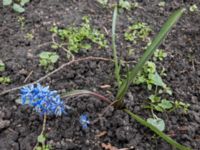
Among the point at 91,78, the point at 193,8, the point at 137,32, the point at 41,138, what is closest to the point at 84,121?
the point at 41,138

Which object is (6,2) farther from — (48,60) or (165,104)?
(165,104)

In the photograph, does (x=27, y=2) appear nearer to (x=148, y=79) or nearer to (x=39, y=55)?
(x=39, y=55)

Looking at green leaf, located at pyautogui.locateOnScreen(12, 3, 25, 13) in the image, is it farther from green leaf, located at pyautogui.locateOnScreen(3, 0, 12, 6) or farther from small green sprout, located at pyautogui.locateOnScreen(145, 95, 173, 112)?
small green sprout, located at pyautogui.locateOnScreen(145, 95, 173, 112)

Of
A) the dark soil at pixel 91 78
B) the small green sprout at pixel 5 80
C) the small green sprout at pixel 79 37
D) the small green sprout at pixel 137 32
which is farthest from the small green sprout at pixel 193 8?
the small green sprout at pixel 5 80

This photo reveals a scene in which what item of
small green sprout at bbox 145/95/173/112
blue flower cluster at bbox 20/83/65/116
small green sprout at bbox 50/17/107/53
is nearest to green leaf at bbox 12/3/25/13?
small green sprout at bbox 50/17/107/53

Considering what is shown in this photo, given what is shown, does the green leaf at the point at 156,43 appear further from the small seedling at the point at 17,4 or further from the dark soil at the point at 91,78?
the small seedling at the point at 17,4

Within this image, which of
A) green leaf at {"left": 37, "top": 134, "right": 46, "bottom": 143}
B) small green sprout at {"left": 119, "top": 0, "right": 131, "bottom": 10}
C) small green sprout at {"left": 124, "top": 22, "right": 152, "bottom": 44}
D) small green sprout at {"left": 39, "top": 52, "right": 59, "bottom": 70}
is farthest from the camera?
small green sprout at {"left": 119, "top": 0, "right": 131, "bottom": 10}

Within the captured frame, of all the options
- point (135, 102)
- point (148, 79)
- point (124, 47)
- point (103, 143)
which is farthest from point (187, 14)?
point (103, 143)
